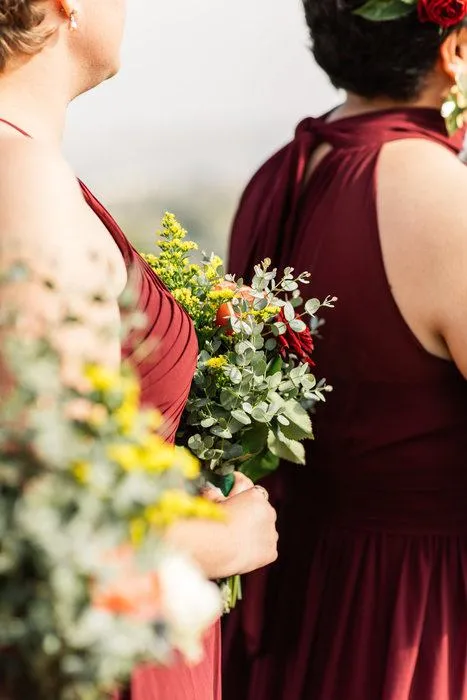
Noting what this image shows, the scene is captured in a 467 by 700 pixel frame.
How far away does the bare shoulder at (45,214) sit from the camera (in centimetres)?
122

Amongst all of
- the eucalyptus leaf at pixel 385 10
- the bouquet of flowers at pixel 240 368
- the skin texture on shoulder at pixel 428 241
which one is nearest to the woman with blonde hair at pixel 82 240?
the bouquet of flowers at pixel 240 368

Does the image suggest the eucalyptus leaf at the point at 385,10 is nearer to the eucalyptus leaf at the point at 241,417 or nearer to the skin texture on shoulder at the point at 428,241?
the skin texture on shoulder at the point at 428,241

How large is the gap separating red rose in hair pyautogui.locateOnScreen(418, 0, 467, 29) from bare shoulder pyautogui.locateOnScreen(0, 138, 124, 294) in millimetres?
956

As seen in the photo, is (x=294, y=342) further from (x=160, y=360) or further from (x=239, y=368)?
(x=160, y=360)

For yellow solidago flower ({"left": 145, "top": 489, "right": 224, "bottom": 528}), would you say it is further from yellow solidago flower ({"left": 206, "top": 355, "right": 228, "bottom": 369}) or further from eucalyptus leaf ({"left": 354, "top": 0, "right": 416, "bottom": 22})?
eucalyptus leaf ({"left": 354, "top": 0, "right": 416, "bottom": 22})

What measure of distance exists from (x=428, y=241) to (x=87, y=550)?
1161 mm

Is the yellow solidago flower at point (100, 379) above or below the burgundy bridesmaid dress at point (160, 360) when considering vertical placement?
above

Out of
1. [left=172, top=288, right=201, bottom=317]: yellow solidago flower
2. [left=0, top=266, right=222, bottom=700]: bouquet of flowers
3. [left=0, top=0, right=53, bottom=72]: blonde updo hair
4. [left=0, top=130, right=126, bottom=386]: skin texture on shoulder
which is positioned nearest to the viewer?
[left=0, top=266, right=222, bottom=700]: bouquet of flowers

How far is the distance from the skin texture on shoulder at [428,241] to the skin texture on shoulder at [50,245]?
685mm

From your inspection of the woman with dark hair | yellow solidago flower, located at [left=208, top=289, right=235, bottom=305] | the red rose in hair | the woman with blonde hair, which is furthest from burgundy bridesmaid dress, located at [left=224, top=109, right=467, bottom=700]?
the woman with blonde hair

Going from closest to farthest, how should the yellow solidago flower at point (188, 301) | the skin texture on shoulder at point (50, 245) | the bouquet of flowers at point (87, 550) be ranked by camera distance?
the bouquet of flowers at point (87, 550), the skin texture on shoulder at point (50, 245), the yellow solidago flower at point (188, 301)

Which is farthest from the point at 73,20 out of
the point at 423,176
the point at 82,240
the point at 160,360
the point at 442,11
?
the point at 442,11

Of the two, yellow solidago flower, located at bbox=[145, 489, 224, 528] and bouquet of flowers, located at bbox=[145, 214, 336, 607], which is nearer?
yellow solidago flower, located at bbox=[145, 489, 224, 528]

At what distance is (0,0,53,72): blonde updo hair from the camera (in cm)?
142
